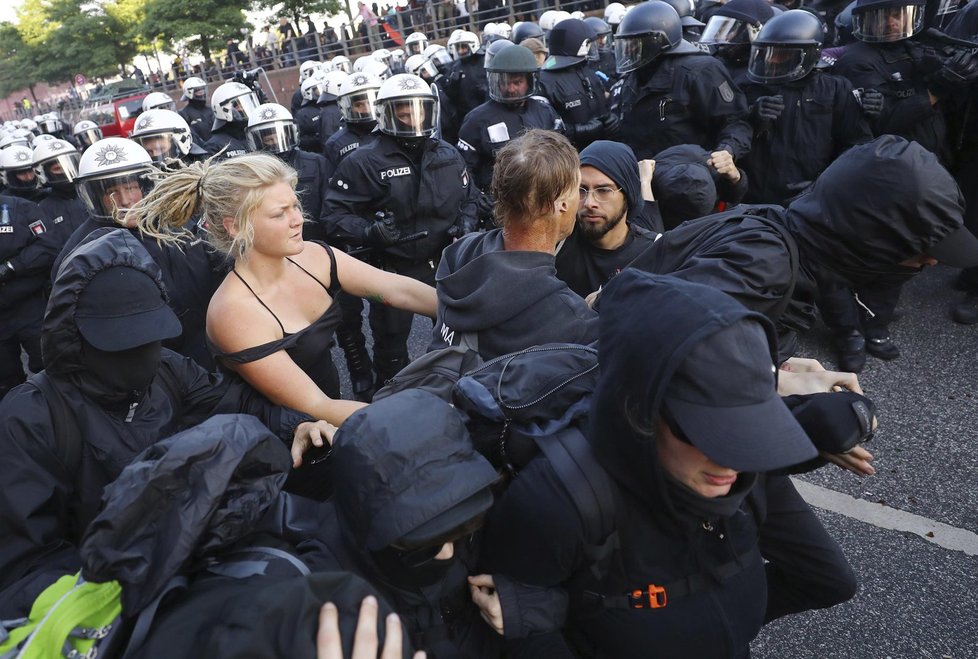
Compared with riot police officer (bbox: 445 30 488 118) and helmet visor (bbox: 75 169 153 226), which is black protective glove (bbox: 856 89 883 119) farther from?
riot police officer (bbox: 445 30 488 118)

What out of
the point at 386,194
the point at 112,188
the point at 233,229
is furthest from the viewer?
the point at 386,194

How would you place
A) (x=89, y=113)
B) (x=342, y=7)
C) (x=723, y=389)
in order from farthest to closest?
(x=342, y=7) < (x=89, y=113) < (x=723, y=389)

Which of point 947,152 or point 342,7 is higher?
point 342,7

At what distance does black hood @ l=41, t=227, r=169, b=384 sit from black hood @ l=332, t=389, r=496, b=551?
1027mm

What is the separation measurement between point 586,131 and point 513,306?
5104 millimetres

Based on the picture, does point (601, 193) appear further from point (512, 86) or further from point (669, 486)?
point (512, 86)

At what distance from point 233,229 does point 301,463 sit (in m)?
1.01

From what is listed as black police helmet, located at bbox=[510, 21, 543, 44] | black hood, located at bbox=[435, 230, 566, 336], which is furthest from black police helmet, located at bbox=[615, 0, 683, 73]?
black police helmet, located at bbox=[510, 21, 543, 44]

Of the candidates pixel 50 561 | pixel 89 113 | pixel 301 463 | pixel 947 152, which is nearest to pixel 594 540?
pixel 301 463

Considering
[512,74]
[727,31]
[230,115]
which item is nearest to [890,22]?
[727,31]

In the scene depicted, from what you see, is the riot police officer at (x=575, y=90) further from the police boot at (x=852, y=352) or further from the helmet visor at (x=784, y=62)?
the police boot at (x=852, y=352)

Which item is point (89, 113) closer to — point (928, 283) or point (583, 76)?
point (583, 76)

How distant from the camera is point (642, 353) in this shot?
127cm

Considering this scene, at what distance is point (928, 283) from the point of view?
5.38 m
